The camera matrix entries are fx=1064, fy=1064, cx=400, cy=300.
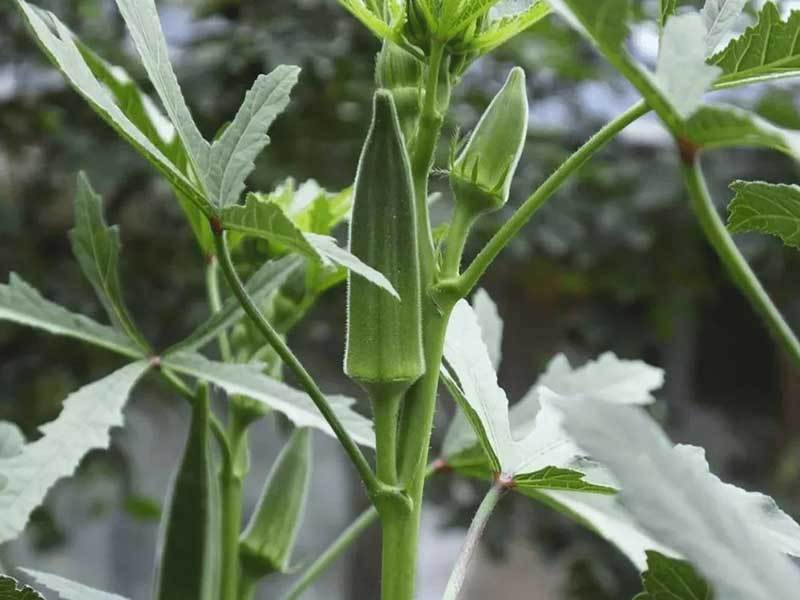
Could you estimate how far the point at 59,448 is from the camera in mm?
312

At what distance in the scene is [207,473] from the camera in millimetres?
361

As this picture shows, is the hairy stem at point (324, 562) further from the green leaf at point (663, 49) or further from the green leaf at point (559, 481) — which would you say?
the green leaf at point (663, 49)

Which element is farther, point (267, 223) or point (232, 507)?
point (232, 507)

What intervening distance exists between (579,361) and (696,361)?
11.4 inches

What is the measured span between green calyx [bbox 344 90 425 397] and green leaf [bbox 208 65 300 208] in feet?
0.09

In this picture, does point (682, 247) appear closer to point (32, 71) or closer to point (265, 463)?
point (265, 463)

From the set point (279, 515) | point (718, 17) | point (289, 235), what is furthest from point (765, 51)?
point (279, 515)

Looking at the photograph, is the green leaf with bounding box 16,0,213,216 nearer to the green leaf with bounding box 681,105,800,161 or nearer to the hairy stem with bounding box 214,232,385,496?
the hairy stem with bounding box 214,232,385,496

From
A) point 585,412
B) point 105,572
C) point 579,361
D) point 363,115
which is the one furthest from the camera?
point 105,572

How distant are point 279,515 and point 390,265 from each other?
0.15 meters

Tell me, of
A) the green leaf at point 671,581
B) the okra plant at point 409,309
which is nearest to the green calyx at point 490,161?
the okra plant at point 409,309

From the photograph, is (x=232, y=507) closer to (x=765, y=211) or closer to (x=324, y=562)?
(x=324, y=562)

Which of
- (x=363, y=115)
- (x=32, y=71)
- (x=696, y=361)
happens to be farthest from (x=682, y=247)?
(x=32, y=71)

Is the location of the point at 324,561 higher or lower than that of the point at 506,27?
lower
